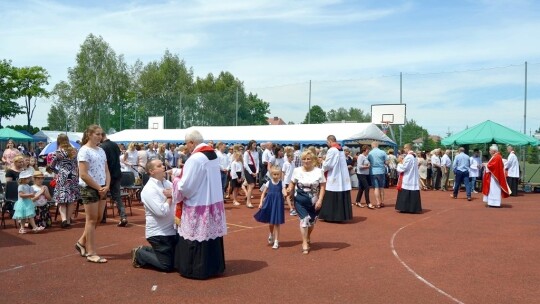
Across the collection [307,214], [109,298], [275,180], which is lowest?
[109,298]

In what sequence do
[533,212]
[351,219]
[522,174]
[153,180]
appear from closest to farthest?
[153,180] < [351,219] < [533,212] < [522,174]

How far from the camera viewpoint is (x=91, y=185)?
6219 mm

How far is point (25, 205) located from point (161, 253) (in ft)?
13.6

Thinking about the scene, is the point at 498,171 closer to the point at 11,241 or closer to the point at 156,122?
the point at 11,241

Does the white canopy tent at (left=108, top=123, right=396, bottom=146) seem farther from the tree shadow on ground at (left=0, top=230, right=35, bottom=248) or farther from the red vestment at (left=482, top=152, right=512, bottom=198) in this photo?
the tree shadow on ground at (left=0, top=230, right=35, bottom=248)

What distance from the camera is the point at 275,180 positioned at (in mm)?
7875

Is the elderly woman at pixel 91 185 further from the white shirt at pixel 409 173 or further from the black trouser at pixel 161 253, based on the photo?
the white shirt at pixel 409 173

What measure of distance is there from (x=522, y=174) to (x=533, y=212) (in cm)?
949

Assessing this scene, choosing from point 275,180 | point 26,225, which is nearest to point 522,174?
point 275,180

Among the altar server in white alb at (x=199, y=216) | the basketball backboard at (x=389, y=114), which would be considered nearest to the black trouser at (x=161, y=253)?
the altar server in white alb at (x=199, y=216)

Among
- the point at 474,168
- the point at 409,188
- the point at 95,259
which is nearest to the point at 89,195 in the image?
the point at 95,259

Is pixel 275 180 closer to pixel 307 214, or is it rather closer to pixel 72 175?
pixel 307 214

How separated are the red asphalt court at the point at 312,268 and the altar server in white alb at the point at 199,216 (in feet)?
0.69

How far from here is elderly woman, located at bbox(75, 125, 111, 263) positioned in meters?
6.28
